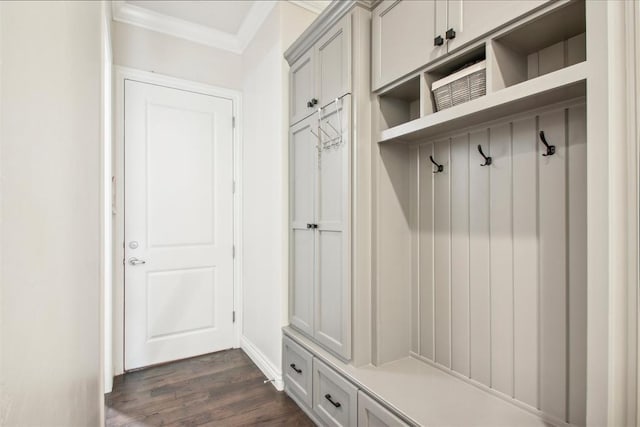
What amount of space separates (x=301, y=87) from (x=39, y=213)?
201 centimetres

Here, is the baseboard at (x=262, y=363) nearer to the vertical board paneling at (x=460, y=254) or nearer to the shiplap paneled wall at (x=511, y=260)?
the shiplap paneled wall at (x=511, y=260)

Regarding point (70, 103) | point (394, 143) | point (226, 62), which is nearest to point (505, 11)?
point (394, 143)

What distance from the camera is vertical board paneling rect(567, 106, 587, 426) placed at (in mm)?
1117

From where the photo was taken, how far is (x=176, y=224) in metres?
2.78

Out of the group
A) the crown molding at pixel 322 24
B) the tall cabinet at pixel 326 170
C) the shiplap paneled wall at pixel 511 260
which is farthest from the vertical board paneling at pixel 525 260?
the crown molding at pixel 322 24

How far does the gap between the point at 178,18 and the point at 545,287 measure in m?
3.30

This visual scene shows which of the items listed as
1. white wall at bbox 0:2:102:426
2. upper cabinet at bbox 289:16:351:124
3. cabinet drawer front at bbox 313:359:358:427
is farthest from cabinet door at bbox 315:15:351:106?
cabinet drawer front at bbox 313:359:358:427

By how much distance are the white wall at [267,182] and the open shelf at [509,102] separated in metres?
1.14

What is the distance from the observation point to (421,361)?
173 centimetres

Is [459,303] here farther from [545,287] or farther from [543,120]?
[543,120]

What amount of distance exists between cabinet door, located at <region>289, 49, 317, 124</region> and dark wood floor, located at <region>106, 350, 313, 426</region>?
6.51 feet

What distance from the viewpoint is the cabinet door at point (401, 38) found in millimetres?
1382

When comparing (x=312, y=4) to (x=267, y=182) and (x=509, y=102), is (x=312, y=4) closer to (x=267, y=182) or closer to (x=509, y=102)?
(x=267, y=182)

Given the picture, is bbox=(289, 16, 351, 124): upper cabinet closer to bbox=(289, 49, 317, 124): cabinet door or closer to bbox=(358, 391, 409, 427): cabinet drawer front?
bbox=(289, 49, 317, 124): cabinet door
